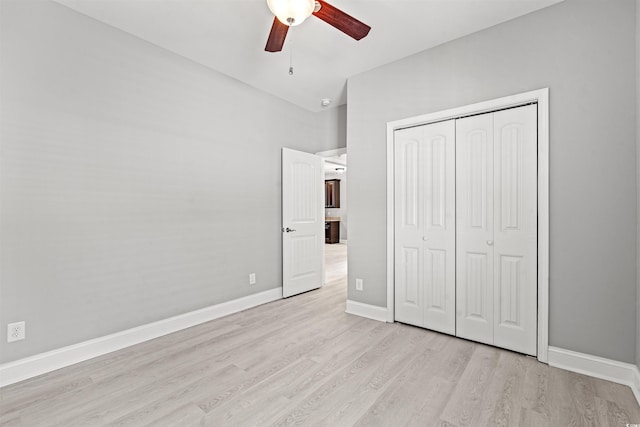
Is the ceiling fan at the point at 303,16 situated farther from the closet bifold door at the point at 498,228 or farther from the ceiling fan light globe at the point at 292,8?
the closet bifold door at the point at 498,228

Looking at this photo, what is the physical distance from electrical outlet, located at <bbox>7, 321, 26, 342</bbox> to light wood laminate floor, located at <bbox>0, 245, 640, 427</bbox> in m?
0.31

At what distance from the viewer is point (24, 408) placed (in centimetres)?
181

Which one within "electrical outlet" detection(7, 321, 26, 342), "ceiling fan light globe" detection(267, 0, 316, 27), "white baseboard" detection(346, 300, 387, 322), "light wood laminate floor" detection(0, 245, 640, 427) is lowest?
"light wood laminate floor" detection(0, 245, 640, 427)

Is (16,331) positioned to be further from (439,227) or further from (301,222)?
(439,227)

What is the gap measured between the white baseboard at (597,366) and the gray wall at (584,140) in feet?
0.14

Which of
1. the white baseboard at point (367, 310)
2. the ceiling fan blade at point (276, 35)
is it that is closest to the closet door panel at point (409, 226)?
the white baseboard at point (367, 310)

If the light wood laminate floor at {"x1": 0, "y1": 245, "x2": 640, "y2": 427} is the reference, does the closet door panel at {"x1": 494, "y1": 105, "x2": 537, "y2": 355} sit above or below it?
above

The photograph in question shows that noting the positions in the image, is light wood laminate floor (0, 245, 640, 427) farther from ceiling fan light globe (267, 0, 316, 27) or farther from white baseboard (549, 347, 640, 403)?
ceiling fan light globe (267, 0, 316, 27)

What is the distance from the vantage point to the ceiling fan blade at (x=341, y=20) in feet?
6.23

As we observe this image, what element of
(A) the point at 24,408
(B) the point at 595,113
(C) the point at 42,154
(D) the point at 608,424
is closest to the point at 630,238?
(B) the point at 595,113

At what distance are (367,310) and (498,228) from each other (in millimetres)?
1558

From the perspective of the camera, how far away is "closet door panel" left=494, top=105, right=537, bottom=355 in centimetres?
238

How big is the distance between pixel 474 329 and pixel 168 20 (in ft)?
12.0

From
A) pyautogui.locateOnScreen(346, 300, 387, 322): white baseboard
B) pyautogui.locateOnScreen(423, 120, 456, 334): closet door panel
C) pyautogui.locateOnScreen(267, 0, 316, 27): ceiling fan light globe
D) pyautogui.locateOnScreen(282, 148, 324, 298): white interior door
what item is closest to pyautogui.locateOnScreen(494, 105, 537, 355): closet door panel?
pyautogui.locateOnScreen(423, 120, 456, 334): closet door panel
